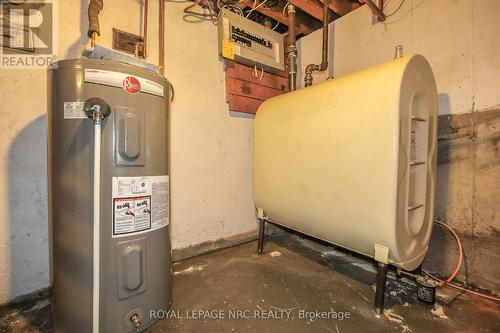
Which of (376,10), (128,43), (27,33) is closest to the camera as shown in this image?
(27,33)

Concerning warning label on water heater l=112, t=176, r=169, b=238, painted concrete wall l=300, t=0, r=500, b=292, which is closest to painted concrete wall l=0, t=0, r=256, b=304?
warning label on water heater l=112, t=176, r=169, b=238

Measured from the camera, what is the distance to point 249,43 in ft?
6.52

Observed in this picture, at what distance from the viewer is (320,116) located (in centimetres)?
→ 135

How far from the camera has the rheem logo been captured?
119 centimetres

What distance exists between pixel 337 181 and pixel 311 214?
0.93ft

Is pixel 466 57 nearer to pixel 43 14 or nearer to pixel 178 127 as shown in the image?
pixel 178 127

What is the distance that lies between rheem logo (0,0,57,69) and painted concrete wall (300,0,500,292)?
2270mm

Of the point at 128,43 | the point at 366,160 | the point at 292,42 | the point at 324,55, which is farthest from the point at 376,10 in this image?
the point at 128,43

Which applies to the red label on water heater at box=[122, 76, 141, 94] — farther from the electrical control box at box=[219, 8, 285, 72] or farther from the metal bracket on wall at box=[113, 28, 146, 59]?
the electrical control box at box=[219, 8, 285, 72]

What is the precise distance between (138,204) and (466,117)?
6.24 ft

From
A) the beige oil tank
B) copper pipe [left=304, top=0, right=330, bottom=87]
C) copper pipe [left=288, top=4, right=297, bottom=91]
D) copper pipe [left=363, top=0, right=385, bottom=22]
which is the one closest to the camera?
the beige oil tank

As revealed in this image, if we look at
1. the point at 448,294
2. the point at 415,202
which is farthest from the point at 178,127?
the point at 448,294

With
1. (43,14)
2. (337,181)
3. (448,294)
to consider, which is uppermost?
(43,14)

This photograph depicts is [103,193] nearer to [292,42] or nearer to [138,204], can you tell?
[138,204]
